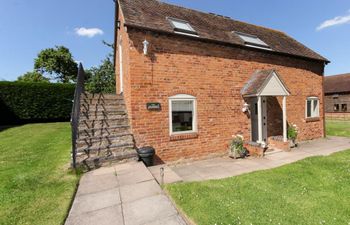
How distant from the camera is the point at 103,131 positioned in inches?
299

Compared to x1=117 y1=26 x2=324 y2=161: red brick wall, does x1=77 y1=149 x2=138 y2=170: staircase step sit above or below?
below

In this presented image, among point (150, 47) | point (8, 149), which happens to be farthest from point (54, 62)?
point (150, 47)

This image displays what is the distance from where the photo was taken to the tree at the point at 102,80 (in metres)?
21.5

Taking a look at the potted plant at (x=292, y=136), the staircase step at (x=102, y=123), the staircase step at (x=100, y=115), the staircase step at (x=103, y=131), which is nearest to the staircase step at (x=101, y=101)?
the staircase step at (x=100, y=115)

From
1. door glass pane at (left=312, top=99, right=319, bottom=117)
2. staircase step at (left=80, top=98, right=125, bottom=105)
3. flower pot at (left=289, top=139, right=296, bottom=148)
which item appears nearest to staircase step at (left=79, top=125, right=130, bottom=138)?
staircase step at (left=80, top=98, right=125, bottom=105)

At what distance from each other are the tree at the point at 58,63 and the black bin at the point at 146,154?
38.0 meters

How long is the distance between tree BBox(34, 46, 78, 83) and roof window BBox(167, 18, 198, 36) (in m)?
36.1

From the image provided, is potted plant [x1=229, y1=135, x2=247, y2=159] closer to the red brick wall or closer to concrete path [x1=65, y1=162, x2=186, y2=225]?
the red brick wall

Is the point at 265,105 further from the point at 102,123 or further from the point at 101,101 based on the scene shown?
the point at 101,101

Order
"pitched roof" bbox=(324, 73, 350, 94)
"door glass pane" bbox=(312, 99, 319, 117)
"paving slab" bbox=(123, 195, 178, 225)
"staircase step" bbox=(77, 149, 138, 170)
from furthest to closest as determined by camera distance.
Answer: "pitched roof" bbox=(324, 73, 350, 94), "door glass pane" bbox=(312, 99, 319, 117), "staircase step" bbox=(77, 149, 138, 170), "paving slab" bbox=(123, 195, 178, 225)

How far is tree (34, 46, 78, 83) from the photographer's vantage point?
1475 inches

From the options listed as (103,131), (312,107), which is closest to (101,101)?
(103,131)

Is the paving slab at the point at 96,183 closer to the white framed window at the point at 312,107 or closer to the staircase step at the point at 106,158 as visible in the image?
the staircase step at the point at 106,158

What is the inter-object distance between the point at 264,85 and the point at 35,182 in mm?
8918
